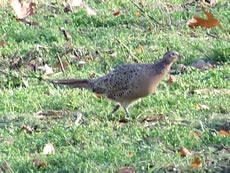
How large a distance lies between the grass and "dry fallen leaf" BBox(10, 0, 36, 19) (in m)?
0.11

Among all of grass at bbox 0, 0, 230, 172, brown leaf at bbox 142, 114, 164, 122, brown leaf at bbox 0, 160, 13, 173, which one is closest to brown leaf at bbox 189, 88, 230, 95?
grass at bbox 0, 0, 230, 172

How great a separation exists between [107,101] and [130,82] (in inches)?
22.9

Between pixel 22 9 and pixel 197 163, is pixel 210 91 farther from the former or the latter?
pixel 22 9

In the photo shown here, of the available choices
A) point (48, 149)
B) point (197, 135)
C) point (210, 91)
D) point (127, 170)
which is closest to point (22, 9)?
point (210, 91)

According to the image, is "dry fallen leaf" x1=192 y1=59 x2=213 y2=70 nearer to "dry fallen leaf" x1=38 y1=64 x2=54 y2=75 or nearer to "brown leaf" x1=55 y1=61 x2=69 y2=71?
"brown leaf" x1=55 y1=61 x2=69 y2=71

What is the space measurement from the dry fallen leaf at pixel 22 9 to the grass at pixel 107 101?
11 centimetres

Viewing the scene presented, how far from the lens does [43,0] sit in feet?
38.8

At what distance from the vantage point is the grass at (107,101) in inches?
234

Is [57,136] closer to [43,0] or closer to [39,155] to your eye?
[39,155]

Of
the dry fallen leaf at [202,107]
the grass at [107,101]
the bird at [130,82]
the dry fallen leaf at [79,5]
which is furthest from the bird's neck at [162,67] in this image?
the dry fallen leaf at [79,5]

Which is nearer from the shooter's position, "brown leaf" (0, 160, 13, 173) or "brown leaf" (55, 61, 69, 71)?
"brown leaf" (0, 160, 13, 173)

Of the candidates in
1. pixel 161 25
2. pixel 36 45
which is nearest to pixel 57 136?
pixel 36 45

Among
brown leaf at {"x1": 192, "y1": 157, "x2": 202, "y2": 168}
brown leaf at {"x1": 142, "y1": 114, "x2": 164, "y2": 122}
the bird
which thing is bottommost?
brown leaf at {"x1": 192, "y1": 157, "x2": 202, "y2": 168}

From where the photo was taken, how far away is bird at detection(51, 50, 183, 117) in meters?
7.27
